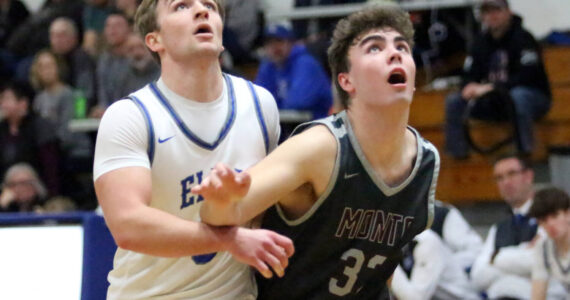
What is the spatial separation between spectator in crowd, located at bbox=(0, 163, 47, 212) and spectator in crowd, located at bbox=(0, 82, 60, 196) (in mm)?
576

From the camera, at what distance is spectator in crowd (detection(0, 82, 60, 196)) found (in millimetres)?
8867

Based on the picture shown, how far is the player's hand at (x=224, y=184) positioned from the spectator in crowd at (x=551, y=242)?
394 cm

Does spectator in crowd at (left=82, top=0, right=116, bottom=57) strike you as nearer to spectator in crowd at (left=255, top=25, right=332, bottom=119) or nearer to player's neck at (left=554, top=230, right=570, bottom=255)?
spectator in crowd at (left=255, top=25, right=332, bottom=119)

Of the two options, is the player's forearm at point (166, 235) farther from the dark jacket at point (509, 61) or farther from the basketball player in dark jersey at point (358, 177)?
the dark jacket at point (509, 61)

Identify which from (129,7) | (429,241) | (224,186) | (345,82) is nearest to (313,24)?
(129,7)

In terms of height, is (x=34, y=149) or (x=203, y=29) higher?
(x=203, y=29)

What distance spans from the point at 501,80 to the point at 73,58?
A: 14.7 ft

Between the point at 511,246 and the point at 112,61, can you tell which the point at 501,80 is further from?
the point at 112,61

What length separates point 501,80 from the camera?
8.16 metres

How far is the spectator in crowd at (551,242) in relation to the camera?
6.19 m

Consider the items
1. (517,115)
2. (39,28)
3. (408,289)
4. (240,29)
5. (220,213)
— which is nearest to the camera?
(220,213)

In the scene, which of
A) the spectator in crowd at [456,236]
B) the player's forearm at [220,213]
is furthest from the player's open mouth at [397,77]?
the spectator in crowd at [456,236]

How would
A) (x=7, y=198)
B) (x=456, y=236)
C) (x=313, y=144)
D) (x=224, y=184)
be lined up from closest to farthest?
(x=224, y=184), (x=313, y=144), (x=456, y=236), (x=7, y=198)

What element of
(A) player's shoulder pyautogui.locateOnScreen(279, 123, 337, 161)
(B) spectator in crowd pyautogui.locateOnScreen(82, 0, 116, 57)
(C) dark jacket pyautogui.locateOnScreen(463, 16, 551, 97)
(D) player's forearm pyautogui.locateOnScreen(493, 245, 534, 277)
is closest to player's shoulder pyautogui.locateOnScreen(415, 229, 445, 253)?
(D) player's forearm pyautogui.locateOnScreen(493, 245, 534, 277)
